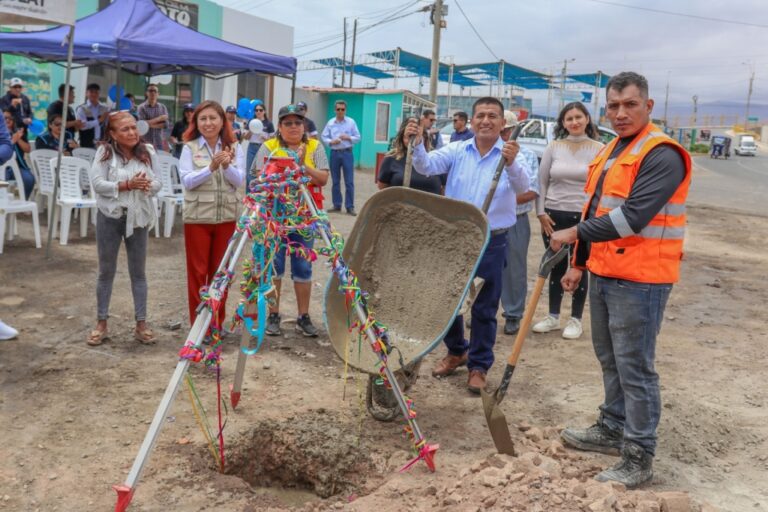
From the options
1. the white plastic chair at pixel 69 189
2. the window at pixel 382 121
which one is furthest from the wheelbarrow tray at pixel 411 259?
the window at pixel 382 121

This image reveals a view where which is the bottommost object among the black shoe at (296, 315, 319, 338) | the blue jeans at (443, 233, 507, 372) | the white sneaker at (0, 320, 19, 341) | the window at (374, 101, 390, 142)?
the white sneaker at (0, 320, 19, 341)

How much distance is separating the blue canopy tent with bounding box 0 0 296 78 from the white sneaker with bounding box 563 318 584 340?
5.88 m

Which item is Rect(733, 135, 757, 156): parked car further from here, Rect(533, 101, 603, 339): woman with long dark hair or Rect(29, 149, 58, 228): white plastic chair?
Rect(29, 149, 58, 228): white plastic chair

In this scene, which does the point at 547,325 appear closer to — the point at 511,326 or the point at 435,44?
the point at 511,326

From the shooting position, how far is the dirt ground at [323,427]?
9.75 ft

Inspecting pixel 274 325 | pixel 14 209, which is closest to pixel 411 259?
pixel 274 325

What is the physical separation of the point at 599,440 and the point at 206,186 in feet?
9.87

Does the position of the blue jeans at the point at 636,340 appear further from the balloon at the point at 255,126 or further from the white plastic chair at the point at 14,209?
the balloon at the point at 255,126

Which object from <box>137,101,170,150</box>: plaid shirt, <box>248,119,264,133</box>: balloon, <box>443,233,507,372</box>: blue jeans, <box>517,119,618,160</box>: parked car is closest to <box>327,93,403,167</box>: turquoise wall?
<box>517,119,618,160</box>: parked car

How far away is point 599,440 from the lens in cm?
365

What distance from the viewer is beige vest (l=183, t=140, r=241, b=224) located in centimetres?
461

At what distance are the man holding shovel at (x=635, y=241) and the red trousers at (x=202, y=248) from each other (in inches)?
97.4

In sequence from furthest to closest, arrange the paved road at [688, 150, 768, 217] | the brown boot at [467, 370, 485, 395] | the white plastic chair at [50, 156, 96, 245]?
the paved road at [688, 150, 768, 217]
the white plastic chair at [50, 156, 96, 245]
the brown boot at [467, 370, 485, 395]

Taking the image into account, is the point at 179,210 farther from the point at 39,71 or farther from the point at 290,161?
the point at 290,161
